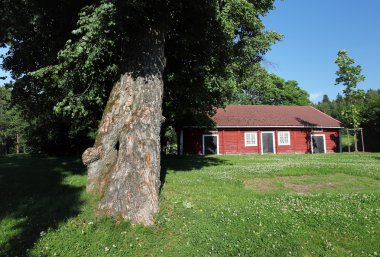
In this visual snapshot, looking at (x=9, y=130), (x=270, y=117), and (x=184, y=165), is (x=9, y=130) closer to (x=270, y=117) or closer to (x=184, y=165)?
(x=270, y=117)

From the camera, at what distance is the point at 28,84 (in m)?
16.8

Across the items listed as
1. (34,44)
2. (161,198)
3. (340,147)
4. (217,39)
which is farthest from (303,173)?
(340,147)

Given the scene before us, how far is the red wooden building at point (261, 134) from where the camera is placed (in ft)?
120

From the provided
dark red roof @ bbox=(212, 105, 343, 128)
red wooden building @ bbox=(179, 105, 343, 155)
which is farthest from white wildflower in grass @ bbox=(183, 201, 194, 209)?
dark red roof @ bbox=(212, 105, 343, 128)

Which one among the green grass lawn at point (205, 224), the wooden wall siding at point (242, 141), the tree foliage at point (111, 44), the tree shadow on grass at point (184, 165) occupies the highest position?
the tree foliage at point (111, 44)

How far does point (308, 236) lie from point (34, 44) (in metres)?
13.8

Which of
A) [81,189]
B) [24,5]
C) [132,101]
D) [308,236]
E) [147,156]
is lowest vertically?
[308,236]

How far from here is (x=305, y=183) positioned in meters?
12.8

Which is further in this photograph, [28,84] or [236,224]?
[28,84]

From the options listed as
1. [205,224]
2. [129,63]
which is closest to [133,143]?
[129,63]

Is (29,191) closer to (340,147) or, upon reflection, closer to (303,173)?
(303,173)

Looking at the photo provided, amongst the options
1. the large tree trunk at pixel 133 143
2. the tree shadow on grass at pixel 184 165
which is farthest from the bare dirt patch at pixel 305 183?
the large tree trunk at pixel 133 143

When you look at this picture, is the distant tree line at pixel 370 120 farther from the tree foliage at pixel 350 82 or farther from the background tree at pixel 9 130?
the background tree at pixel 9 130

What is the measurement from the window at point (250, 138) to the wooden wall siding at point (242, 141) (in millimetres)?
331
